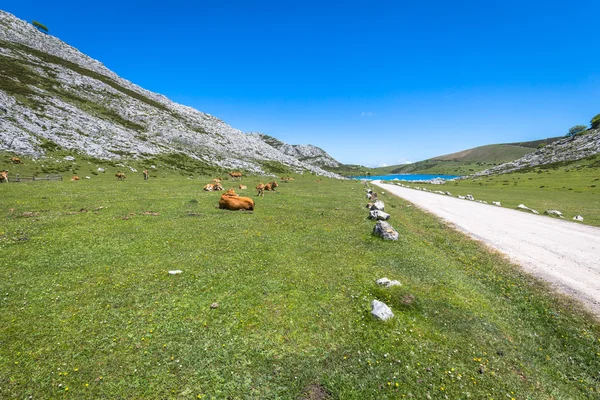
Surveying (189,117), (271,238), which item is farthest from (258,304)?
(189,117)

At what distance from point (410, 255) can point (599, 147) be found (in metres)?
191

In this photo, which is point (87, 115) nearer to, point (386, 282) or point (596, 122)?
point (386, 282)

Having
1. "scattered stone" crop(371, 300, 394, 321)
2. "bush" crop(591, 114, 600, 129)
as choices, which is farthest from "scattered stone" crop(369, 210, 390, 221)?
"bush" crop(591, 114, 600, 129)

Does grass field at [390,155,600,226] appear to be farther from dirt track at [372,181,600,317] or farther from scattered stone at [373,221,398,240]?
scattered stone at [373,221,398,240]

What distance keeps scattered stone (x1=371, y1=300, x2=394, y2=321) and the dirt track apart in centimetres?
1005

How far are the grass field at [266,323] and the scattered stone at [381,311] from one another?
246 mm

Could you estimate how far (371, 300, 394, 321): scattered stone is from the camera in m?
10.4

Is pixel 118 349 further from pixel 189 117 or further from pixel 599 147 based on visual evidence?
pixel 599 147

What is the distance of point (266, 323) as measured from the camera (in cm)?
974

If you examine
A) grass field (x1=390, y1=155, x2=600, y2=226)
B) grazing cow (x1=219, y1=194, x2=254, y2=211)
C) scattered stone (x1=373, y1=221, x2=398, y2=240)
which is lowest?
grass field (x1=390, y1=155, x2=600, y2=226)

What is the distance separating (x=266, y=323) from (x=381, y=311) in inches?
190

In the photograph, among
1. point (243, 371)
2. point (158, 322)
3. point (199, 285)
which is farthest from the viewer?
point (199, 285)

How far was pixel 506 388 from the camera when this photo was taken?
7863mm

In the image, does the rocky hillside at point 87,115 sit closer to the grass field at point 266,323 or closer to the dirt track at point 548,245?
the grass field at point 266,323
